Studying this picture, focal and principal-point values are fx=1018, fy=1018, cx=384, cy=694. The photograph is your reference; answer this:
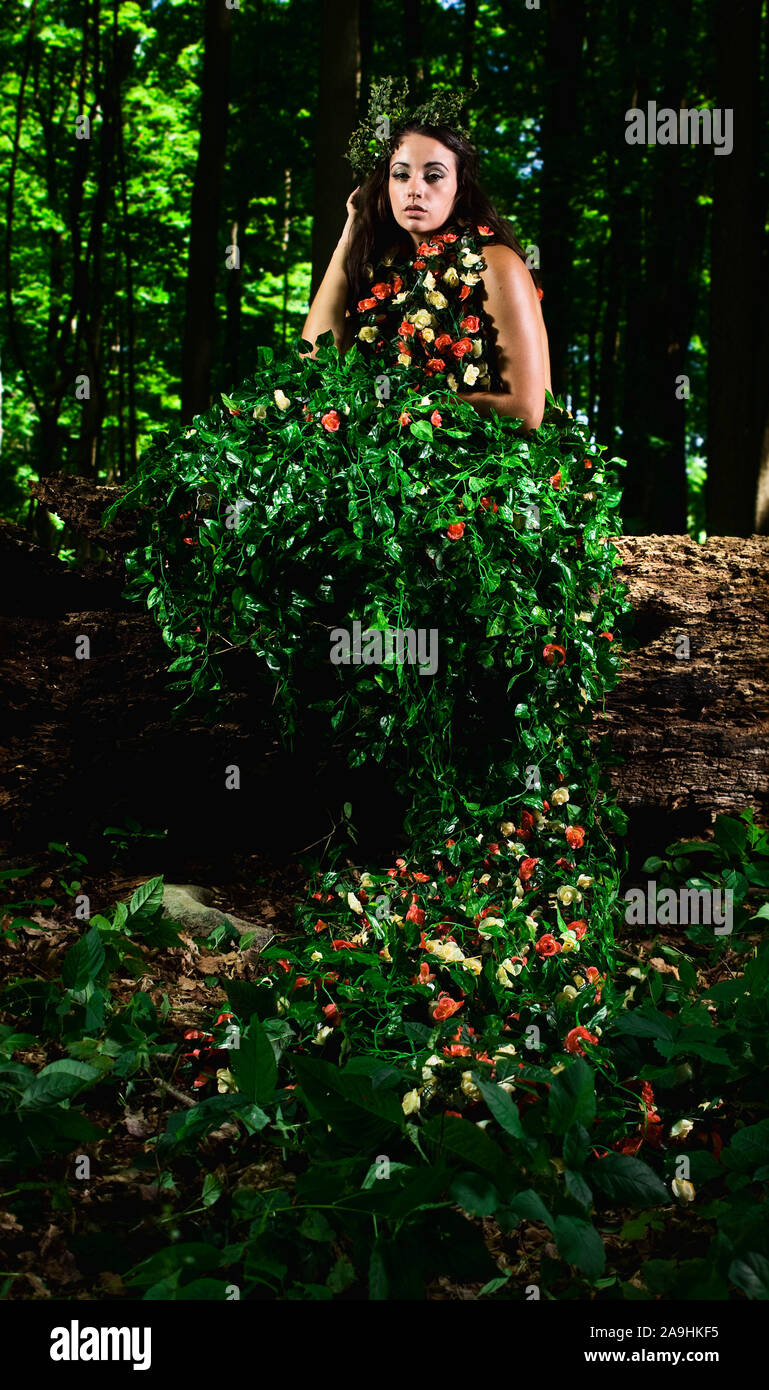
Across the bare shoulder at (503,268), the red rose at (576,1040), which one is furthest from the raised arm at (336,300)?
the red rose at (576,1040)

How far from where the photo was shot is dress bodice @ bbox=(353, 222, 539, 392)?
12.3ft

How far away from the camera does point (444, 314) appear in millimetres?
3842

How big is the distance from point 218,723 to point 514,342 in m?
1.79

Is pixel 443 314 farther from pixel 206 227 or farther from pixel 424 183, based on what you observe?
pixel 206 227

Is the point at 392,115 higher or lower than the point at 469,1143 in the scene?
higher

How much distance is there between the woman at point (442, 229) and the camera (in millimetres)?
3760

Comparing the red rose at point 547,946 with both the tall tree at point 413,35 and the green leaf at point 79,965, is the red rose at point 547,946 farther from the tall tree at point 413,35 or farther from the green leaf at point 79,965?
the tall tree at point 413,35

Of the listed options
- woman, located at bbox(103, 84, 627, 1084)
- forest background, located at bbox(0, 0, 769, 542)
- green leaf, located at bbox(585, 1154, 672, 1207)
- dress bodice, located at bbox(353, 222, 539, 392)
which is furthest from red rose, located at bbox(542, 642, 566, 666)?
forest background, located at bbox(0, 0, 769, 542)

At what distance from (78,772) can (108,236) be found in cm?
1406

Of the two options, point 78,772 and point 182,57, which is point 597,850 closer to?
point 78,772

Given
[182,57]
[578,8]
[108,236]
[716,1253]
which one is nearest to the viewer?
[716,1253]

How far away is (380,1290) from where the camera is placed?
69.2 inches

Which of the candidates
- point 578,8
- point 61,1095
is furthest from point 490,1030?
point 578,8
